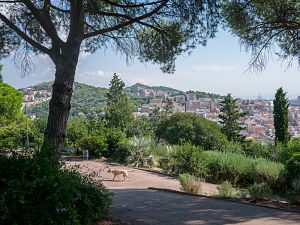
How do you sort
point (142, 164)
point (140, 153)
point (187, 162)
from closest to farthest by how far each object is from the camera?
point (187, 162), point (142, 164), point (140, 153)

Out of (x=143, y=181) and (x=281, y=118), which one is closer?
(x=143, y=181)

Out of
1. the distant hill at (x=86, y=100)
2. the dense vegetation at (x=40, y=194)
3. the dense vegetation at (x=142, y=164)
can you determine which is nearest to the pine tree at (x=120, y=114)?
the dense vegetation at (x=142, y=164)

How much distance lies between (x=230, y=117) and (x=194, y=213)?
47325 mm

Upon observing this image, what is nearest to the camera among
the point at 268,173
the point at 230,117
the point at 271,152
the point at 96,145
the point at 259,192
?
the point at 259,192

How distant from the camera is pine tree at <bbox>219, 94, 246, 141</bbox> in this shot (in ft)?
170

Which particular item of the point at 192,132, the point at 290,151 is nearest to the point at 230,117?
the point at 192,132

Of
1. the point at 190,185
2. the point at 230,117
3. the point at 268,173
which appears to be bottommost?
the point at 190,185

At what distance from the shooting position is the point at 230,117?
5259 cm

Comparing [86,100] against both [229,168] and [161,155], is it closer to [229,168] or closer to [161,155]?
[161,155]

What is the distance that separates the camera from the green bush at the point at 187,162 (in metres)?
15.3

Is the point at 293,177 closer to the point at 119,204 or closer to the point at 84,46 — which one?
the point at 119,204

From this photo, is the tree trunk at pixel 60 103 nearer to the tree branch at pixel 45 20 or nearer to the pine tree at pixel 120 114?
the tree branch at pixel 45 20

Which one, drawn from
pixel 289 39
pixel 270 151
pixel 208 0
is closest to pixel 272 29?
pixel 289 39

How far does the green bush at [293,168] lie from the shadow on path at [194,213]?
384 centimetres
